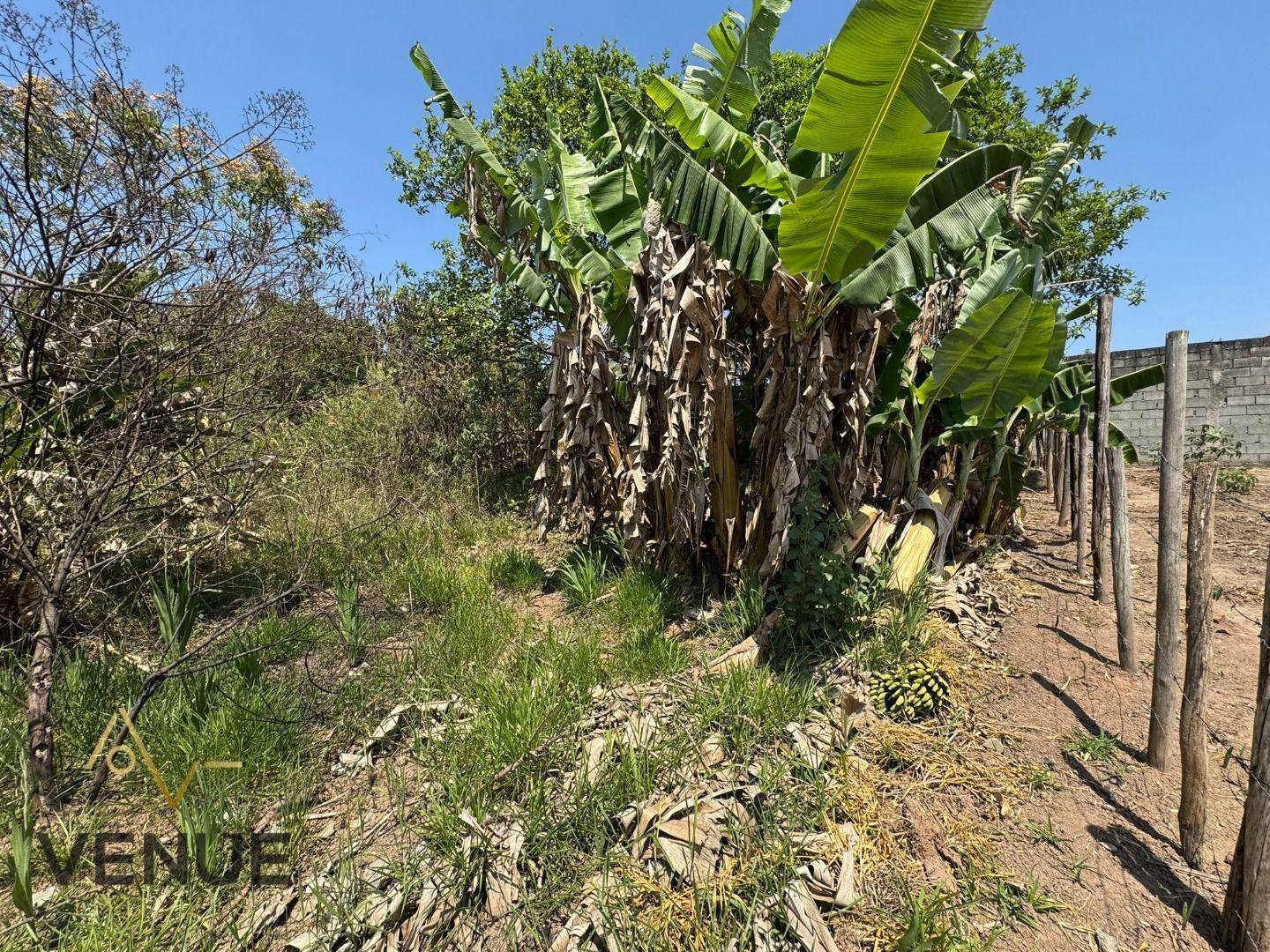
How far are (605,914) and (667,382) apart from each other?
3.34 m

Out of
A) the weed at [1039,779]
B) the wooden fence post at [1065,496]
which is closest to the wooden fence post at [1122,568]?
the weed at [1039,779]

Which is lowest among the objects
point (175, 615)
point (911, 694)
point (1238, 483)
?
point (911, 694)

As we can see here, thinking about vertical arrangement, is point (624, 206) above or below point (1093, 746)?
above

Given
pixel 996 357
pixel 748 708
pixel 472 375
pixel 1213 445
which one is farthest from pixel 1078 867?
pixel 1213 445

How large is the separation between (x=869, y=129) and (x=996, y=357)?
73.9 inches

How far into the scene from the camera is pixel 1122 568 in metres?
3.63

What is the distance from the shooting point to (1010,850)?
2.42 metres

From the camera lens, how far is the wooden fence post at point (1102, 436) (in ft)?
13.6

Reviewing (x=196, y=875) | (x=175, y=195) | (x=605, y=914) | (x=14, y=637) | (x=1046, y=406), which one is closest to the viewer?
(x=605, y=914)

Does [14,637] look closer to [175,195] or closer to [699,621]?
[175,195]

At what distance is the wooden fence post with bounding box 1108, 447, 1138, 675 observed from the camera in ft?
11.8

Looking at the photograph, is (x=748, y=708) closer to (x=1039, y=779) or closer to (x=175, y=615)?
(x=1039, y=779)

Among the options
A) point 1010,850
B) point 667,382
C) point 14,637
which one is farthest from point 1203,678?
point 14,637

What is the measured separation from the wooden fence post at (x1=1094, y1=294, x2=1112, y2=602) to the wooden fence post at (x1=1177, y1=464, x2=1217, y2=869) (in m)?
1.88
